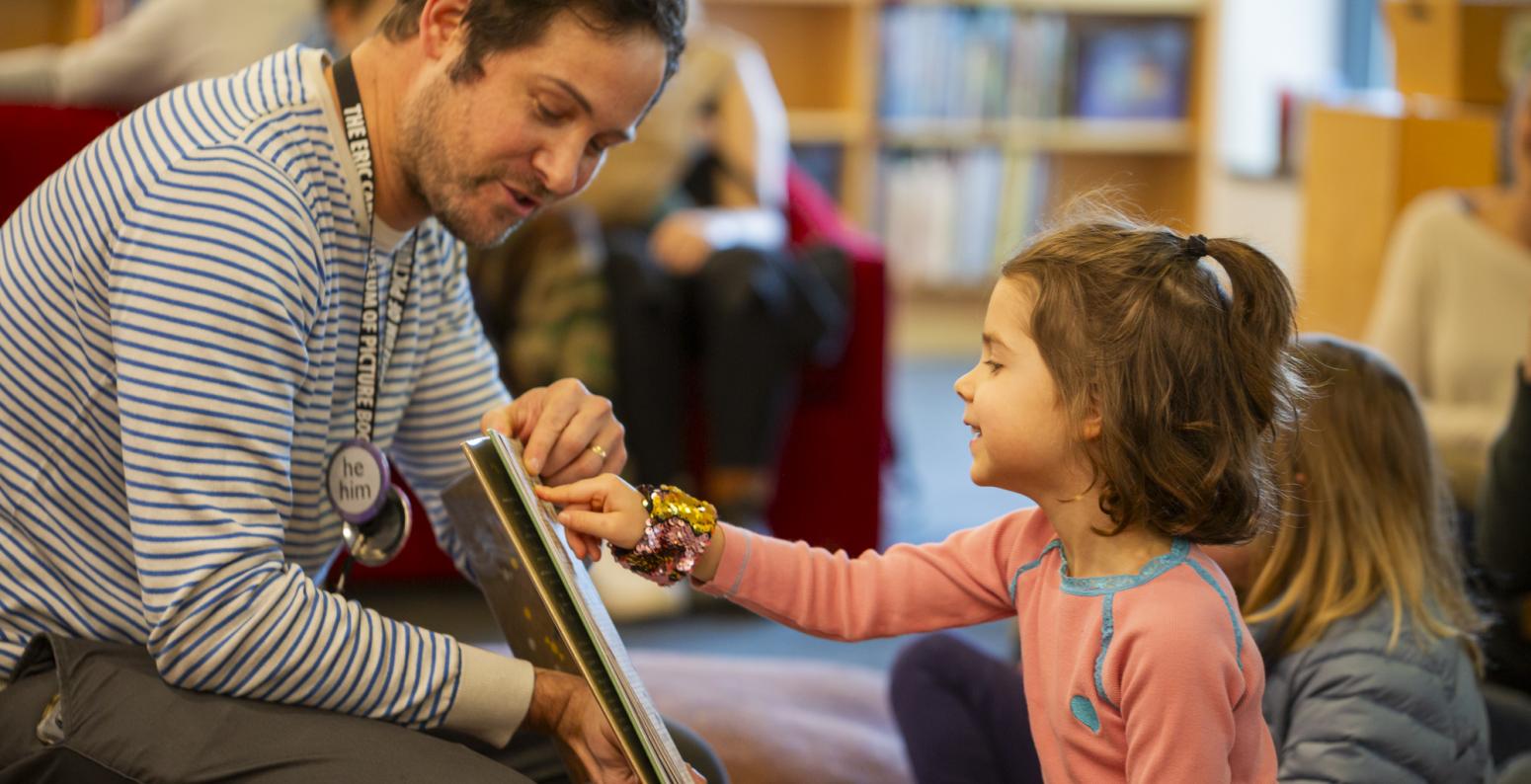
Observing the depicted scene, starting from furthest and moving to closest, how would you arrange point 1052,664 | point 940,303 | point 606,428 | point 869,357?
point 940,303 → point 869,357 → point 606,428 → point 1052,664

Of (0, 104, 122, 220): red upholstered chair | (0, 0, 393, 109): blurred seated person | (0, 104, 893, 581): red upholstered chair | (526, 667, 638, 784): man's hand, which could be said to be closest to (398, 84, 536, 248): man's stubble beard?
(526, 667, 638, 784): man's hand

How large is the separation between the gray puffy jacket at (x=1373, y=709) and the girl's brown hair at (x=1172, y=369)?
0.92ft

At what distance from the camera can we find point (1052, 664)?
1.08 m

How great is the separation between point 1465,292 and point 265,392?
2.02 metres

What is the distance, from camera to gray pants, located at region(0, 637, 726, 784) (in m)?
1.08

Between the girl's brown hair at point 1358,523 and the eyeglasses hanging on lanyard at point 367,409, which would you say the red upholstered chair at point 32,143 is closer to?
the eyeglasses hanging on lanyard at point 367,409

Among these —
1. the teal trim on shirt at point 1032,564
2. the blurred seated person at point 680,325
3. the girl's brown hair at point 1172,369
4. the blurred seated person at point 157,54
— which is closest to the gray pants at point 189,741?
the teal trim on shirt at point 1032,564

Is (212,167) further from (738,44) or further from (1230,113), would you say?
(1230,113)

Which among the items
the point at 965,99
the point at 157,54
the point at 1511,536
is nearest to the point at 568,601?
the point at 1511,536

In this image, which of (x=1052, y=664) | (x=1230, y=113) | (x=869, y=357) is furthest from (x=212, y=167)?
(x=1230, y=113)

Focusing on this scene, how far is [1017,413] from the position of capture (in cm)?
107

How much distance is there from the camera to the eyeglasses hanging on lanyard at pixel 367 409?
48.6 inches

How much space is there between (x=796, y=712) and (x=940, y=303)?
12.0 feet

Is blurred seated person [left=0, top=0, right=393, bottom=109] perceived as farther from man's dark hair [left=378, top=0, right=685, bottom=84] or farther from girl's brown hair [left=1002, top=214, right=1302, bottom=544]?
girl's brown hair [left=1002, top=214, right=1302, bottom=544]
